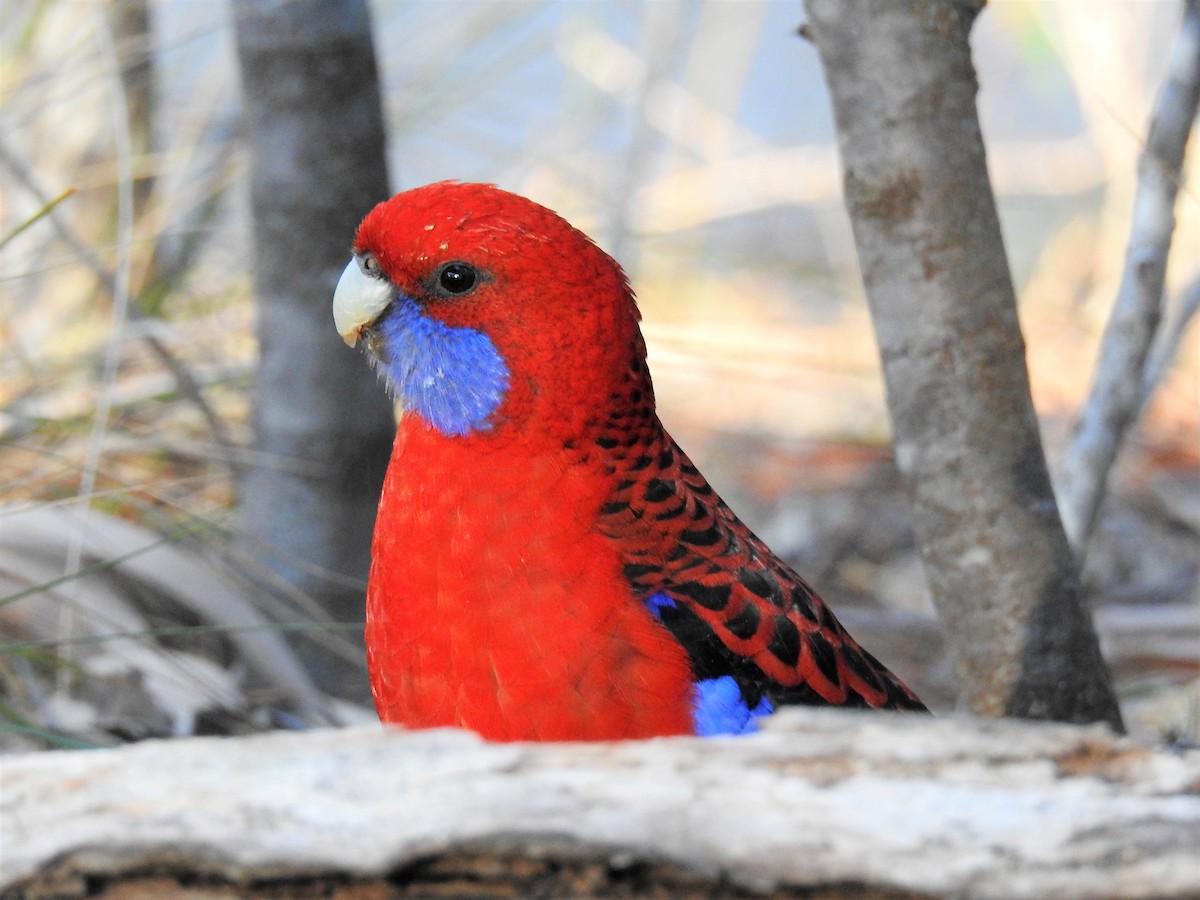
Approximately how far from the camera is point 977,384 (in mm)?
2217

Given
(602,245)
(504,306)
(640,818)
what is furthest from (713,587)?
(602,245)

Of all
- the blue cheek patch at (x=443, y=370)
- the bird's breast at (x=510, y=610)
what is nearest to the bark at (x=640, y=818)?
the bird's breast at (x=510, y=610)

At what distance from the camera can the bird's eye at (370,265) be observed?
2.12m

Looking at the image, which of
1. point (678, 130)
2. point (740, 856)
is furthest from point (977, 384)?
point (678, 130)

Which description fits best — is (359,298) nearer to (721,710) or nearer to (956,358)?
(721,710)

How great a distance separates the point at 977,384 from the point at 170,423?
2489 millimetres

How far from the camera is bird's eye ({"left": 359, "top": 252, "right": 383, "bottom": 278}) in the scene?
212 cm

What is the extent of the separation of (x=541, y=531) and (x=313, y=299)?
1.35 m

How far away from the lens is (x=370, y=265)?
83.8 inches

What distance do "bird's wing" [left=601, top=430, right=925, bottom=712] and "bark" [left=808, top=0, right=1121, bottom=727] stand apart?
0.28 m

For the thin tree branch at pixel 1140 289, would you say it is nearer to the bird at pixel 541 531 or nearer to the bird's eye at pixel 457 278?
the bird at pixel 541 531

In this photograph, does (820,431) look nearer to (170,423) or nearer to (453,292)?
(170,423)

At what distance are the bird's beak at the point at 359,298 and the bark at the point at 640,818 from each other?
0.86m

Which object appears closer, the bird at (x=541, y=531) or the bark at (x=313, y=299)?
the bird at (x=541, y=531)
